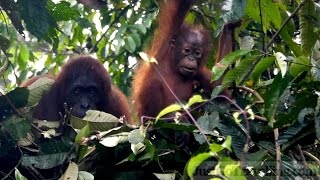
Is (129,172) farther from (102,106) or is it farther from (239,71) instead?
(102,106)

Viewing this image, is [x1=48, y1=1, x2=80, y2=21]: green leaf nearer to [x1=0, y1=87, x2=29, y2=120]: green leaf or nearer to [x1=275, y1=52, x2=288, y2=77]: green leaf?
[x1=0, y1=87, x2=29, y2=120]: green leaf

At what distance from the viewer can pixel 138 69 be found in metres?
4.96

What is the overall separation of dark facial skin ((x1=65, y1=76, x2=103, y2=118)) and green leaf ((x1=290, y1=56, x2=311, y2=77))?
178 centimetres

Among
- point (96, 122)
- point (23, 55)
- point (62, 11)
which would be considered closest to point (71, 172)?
point (96, 122)

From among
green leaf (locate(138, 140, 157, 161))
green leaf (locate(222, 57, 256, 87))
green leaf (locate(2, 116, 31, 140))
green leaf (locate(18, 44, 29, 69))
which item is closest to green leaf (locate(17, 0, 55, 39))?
green leaf (locate(2, 116, 31, 140))

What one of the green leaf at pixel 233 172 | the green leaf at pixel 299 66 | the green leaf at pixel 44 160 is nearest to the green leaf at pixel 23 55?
the green leaf at pixel 44 160

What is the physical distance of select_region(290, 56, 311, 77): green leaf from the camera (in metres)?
3.24

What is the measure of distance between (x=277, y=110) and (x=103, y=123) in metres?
0.95

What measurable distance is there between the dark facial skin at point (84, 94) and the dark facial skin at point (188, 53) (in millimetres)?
633

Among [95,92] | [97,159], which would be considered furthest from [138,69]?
[97,159]

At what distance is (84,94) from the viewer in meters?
4.75

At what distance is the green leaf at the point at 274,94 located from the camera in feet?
9.83

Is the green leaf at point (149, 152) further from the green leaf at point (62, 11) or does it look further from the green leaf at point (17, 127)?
the green leaf at point (62, 11)

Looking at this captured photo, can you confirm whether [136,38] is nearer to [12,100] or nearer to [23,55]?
[23,55]
